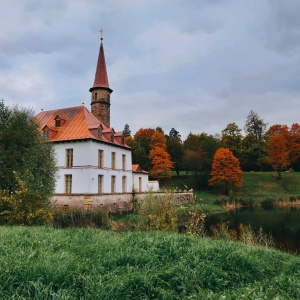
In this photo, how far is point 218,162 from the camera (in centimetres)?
4672

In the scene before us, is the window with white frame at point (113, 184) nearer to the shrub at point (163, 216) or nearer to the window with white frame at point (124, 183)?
the window with white frame at point (124, 183)

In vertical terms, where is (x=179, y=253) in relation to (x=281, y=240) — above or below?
above

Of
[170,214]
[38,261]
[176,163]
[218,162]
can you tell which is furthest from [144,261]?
[176,163]

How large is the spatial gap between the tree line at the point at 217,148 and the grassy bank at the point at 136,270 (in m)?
41.5

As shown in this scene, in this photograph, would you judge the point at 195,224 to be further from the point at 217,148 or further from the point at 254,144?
the point at 254,144

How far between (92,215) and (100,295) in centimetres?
1630

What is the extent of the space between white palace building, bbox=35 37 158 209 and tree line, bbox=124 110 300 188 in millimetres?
17547

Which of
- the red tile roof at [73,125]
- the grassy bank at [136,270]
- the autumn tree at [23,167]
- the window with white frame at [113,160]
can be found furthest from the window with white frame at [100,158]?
the grassy bank at [136,270]

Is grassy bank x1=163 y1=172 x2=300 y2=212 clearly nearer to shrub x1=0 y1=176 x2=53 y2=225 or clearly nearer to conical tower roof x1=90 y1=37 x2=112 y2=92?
conical tower roof x1=90 y1=37 x2=112 y2=92

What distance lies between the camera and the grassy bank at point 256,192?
1620 inches

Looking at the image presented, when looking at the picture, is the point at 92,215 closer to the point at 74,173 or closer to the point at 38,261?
the point at 74,173

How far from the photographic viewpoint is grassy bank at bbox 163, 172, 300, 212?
135 ft

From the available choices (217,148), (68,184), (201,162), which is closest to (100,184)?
(68,184)

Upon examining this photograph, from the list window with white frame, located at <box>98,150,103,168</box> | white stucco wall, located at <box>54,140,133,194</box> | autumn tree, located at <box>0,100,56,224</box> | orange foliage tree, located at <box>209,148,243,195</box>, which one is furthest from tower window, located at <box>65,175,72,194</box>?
orange foliage tree, located at <box>209,148,243,195</box>
